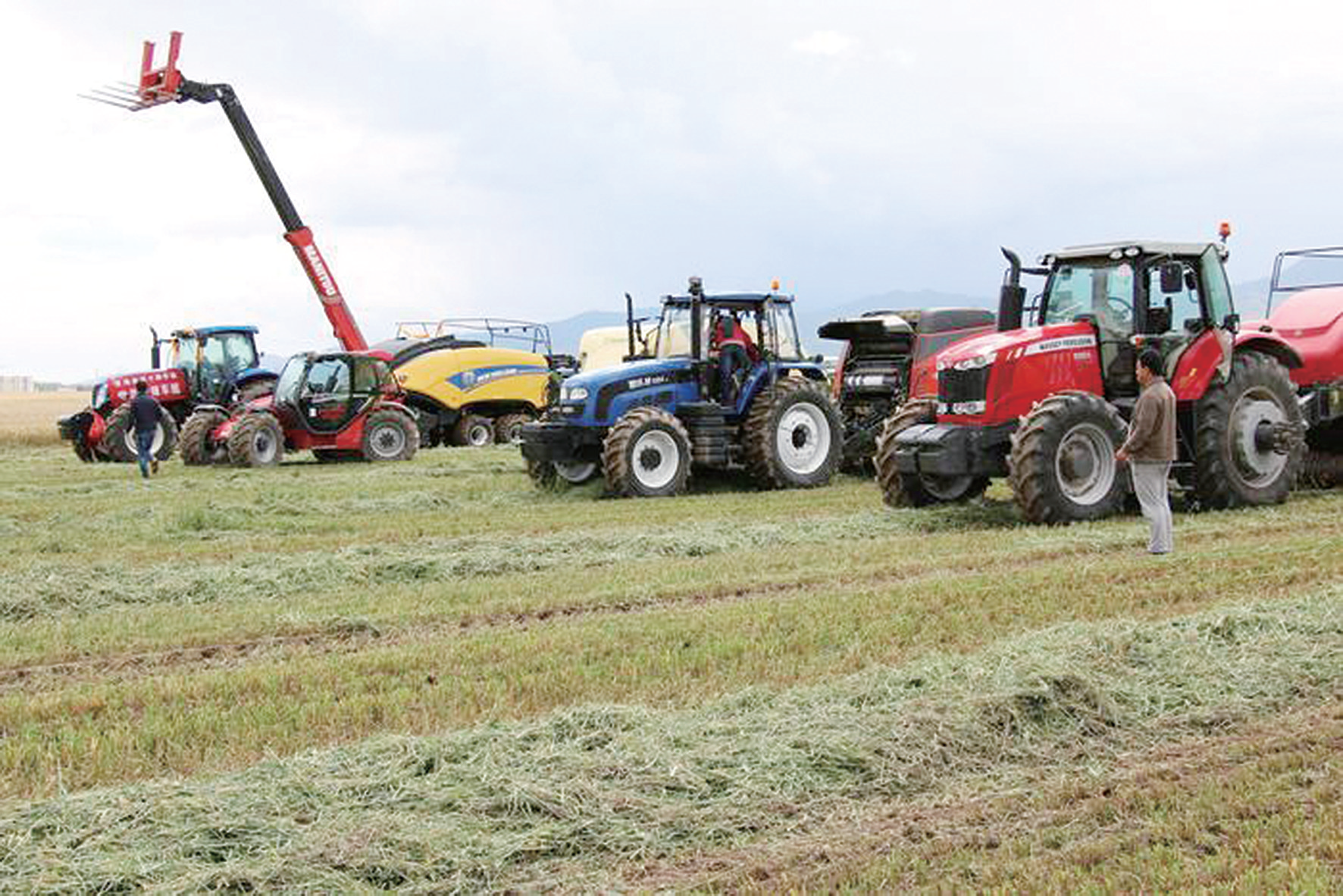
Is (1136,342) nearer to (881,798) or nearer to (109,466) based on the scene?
(881,798)

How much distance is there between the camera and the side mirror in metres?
10.8

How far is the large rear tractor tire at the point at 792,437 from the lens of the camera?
48.9ft

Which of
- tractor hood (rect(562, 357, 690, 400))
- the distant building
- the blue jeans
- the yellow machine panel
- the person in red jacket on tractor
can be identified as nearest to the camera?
tractor hood (rect(562, 357, 690, 400))

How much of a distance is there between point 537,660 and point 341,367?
49.6 feet

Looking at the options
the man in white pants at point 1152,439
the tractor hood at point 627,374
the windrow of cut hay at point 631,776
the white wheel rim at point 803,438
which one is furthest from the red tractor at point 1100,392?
the windrow of cut hay at point 631,776

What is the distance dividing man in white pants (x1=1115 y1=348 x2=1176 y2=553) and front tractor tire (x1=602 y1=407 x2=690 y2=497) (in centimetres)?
586

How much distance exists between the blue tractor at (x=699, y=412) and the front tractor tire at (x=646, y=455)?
0.04 ft

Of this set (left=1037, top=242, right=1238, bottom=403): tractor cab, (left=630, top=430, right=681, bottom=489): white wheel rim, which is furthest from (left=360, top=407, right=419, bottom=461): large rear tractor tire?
(left=1037, top=242, right=1238, bottom=403): tractor cab

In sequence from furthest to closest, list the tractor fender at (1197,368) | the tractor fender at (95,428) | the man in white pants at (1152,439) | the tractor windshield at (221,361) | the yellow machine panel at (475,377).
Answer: the yellow machine panel at (475,377)
the tractor windshield at (221,361)
the tractor fender at (95,428)
the tractor fender at (1197,368)
the man in white pants at (1152,439)

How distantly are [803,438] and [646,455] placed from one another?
1.98 meters

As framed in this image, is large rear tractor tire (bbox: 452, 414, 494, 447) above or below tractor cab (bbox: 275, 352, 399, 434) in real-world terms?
below

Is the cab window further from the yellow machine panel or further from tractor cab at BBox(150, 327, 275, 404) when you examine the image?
tractor cab at BBox(150, 327, 275, 404)

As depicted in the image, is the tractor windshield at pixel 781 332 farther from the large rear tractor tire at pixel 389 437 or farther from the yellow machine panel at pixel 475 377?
the yellow machine panel at pixel 475 377

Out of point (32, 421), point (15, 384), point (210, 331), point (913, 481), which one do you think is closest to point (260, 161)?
point (210, 331)
